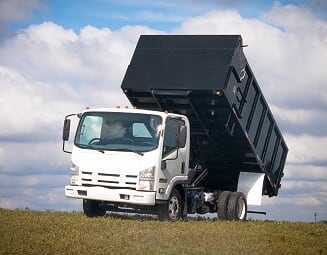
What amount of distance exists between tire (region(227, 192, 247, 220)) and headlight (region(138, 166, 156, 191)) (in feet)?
12.6

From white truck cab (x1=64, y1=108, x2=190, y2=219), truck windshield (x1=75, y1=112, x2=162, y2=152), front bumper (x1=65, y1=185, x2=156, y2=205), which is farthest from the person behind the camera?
truck windshield (x1=75, y1=112, x2=162, y2=152)

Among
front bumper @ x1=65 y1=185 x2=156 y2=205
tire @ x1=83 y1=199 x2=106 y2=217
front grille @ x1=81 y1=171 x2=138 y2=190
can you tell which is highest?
front grille @ x1=81 y1=171 x2=138 y2=190

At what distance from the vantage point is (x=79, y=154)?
705 inches

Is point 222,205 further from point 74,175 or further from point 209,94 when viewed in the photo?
point 74,175

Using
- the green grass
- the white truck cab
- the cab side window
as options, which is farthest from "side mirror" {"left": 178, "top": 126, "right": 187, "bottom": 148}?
the green grass

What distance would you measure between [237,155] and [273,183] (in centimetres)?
215

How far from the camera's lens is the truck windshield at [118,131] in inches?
700

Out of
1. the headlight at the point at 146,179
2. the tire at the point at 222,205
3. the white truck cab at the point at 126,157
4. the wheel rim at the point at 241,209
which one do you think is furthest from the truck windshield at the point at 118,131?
the wheel rim at the point at 241,209

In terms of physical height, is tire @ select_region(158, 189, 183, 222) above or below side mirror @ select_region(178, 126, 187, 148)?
below

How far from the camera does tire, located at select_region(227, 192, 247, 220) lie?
20422 millimetres

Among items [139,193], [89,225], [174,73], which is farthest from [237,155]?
[89,225]

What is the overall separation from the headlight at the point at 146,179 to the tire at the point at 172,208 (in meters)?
0.85

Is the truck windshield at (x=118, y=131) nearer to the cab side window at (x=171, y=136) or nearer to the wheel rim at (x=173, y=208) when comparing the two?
the cab side window at (x=171, y=136)

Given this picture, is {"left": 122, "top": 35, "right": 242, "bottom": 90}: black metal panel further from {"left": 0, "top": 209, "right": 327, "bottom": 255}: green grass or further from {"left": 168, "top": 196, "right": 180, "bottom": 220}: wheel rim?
{"left": 0, "top": 209, "right": 327, "bottom": 255}: green grass
